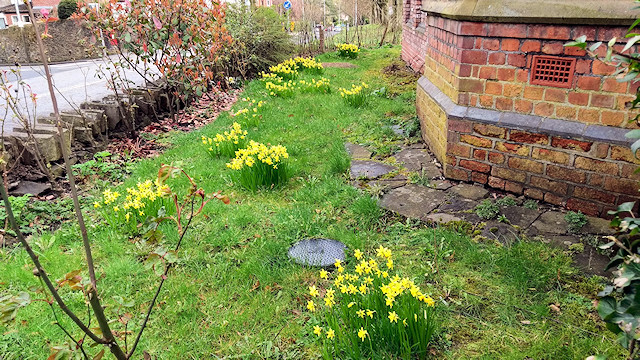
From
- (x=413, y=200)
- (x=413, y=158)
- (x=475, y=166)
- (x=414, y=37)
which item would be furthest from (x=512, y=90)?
(x=414, y=37)

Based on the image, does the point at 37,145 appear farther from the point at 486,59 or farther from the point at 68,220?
the point at 486,59

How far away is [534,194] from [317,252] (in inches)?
78.2

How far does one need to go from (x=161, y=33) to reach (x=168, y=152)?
1996 mm

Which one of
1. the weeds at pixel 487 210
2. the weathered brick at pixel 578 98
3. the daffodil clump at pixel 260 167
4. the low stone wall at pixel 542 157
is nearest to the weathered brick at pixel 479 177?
the low stone wall at pixel 542 157

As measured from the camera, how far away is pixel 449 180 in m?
4.34

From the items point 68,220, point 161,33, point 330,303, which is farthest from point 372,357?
point 161,33

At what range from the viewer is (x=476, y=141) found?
4039mm

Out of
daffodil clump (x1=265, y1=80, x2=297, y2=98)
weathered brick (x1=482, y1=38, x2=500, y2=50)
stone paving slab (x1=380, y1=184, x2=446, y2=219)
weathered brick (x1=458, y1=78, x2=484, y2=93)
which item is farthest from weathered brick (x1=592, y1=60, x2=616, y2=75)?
daffodil clump (x1=265, y1=80, x2=297, y2=98)

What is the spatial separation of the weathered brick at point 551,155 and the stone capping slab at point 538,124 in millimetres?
155

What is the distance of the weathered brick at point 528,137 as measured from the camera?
3.63 metres

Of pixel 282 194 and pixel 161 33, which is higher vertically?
pixel 161 33

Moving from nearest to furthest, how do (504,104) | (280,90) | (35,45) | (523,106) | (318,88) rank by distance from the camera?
1. (523,106)
2. (504,104)
3. (280,90)
4. (318,88)
5. (35,45)

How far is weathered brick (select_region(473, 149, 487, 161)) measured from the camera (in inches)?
159

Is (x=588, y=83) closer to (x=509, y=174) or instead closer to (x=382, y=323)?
(x=509, y=174)
